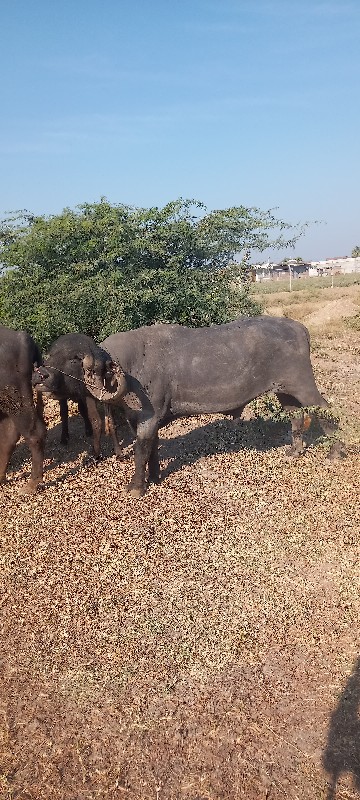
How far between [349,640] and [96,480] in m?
3.93

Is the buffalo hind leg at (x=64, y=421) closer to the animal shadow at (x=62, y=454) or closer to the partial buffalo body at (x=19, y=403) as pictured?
the animal shadow at (x=62, y=454)

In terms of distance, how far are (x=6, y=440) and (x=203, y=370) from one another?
2.58m

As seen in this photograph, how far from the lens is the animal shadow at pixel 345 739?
3150 mm

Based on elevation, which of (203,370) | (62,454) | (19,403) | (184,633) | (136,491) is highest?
(203,370)

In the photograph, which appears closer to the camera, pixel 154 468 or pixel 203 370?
pixel 203 370

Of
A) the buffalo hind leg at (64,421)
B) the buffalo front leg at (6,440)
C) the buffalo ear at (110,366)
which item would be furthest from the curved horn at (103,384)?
the buffalo hind leg at (64,421)

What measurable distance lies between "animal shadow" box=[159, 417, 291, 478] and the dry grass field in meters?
0.30

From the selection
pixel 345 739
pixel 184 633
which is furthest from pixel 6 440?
pixel 345 739

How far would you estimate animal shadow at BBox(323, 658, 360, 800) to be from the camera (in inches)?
124

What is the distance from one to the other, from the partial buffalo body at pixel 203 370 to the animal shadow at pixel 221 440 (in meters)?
0.88

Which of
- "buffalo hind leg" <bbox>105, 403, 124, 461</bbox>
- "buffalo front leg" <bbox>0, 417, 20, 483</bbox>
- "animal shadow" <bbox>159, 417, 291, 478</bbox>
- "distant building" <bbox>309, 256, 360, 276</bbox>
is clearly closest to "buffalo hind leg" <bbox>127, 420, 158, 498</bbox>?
"animal shadow" <bbox>159, 417, 291, 478</bbox>

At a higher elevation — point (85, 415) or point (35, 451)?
point (35, 451)

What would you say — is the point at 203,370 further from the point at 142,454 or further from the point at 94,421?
the point at 94,421

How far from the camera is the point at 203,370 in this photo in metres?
7.07
